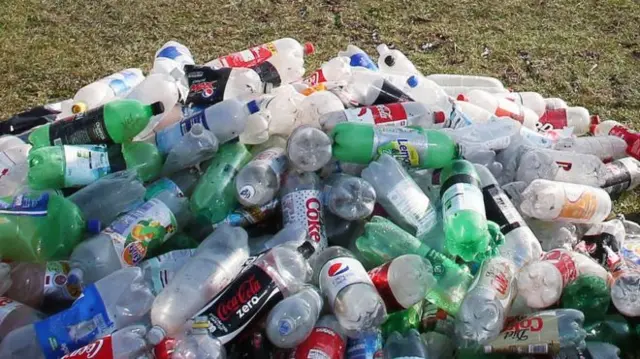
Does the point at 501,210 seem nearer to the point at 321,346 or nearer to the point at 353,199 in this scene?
the point at 353,199

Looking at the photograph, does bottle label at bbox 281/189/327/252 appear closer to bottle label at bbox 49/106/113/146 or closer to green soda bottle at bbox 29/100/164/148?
green soda bottle at bbox 29/100/164/148

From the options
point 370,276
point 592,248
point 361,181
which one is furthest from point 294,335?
point 592,248

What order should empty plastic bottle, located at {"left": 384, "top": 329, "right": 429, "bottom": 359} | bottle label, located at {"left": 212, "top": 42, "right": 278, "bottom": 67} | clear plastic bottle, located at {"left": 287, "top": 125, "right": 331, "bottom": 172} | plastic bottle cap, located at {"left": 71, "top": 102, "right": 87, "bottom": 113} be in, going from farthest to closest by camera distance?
bottle label, located at {"left": 212, "top": 42, "right": 278, "bottom": 67} < plastic bottle cap, located at {"left": 71, "top": 102, "right": 87, "bottom": 113} < clear plastic bottle, located at {"left": 287, "top": 125, "right": 331, "bottom": 172} < empty plastic bottle, located at {"left": 384, "top": 329, "right": 429, "bottom": 359}

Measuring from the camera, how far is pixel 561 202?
11.1 ft

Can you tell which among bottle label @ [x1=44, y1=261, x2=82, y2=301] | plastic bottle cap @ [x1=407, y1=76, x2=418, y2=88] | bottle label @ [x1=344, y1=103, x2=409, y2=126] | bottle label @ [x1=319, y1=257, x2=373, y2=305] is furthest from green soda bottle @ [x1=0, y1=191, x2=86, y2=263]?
plastic bottle cap @ [x1=407, y1=76, x2=418, y2=88]

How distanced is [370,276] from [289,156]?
688 millimetres

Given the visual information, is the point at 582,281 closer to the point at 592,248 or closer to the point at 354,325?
the point at 592,248

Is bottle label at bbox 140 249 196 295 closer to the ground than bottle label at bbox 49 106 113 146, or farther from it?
closer to the ground

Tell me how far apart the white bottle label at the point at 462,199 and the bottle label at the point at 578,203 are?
18.0 inches

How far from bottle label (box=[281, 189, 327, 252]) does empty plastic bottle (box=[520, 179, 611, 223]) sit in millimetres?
942

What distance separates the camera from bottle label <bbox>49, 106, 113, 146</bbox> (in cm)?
340

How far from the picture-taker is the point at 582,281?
3014mm

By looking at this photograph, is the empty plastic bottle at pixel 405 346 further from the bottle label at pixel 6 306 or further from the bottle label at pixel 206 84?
the bottle label at pixel 206 84

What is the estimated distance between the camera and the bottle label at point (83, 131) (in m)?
3.40
